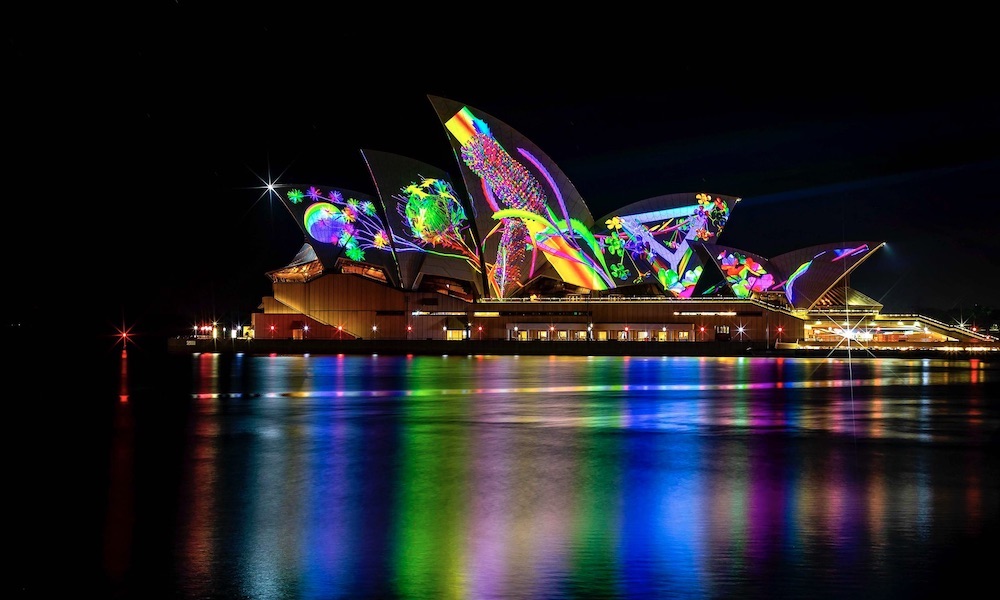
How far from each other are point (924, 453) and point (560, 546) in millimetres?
7358

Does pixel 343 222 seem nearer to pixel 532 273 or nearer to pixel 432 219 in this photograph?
pixel 432 219

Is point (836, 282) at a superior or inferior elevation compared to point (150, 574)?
superior

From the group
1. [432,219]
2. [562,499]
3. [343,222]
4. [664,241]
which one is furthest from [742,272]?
[562,499]

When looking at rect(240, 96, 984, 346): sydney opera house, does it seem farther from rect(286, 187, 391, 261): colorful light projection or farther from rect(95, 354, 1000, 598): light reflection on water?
rect(95, 354, 1000, 598): light reflection on water

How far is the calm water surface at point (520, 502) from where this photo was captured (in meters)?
6.21

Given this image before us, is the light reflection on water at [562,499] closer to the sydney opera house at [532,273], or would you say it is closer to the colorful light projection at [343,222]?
the sydney opera house at [532,273]

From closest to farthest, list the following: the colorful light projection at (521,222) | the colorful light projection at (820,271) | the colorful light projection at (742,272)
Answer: the colorful light projection at (521,222) < the colorful light projection at (742,272) < the colorful light projection at (820,271)

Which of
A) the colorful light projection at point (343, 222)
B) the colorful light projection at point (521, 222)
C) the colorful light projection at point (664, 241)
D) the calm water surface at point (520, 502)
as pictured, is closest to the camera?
the calm water surface at point (520, 502)

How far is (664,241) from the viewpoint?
6019 cm

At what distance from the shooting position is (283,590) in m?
5.94

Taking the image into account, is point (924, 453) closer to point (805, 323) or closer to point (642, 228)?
point (642, 228)

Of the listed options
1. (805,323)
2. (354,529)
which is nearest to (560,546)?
(354,529)

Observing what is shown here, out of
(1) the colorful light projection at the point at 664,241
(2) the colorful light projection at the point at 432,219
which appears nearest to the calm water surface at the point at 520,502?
(2) the colorful light projection at the point at 432,219

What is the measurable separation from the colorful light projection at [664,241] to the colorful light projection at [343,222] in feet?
47.0
